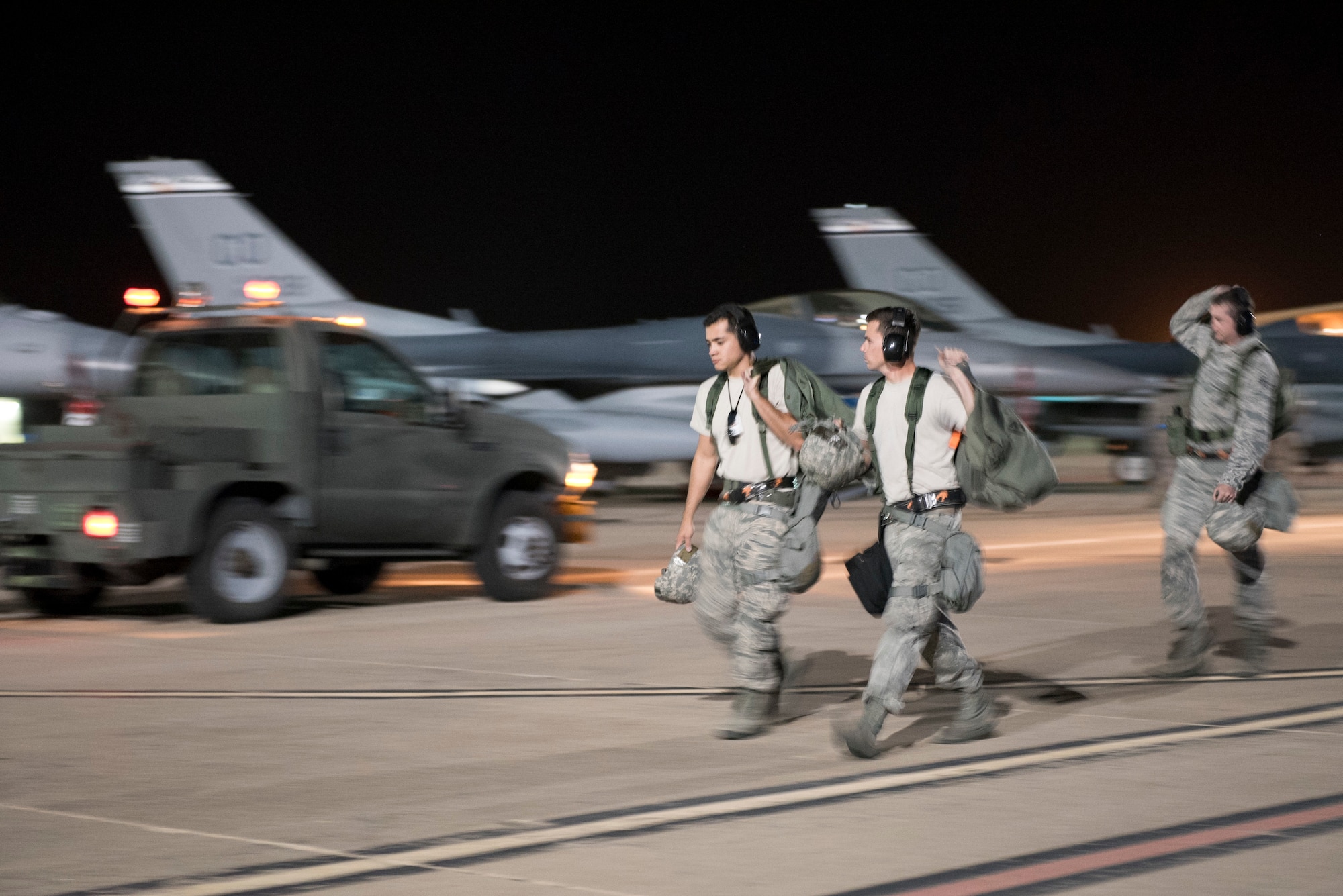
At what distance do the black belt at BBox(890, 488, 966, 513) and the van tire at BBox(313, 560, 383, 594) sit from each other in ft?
23.7

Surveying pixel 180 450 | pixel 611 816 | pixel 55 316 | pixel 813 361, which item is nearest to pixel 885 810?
pixel 611 816

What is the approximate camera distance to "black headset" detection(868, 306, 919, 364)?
5.97m

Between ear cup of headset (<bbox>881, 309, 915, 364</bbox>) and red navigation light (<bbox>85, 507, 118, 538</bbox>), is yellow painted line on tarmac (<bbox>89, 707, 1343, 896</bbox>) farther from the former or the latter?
red navigation light (<bbox>85, 507, 118, 538</bbox>)

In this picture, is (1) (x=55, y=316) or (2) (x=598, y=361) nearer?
(1) (x=55, y=316)

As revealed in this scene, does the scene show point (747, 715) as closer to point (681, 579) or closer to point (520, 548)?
point (681, 579)

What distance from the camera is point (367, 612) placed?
1107 cm

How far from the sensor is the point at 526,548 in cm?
1184

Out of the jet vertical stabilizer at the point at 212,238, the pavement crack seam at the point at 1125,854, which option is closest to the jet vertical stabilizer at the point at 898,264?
the jet vertical stabilizer at the point at 212,238

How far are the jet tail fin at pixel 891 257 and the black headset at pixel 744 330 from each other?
92.6 feet

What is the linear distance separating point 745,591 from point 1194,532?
253cm

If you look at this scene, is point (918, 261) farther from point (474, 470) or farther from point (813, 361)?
point (474, 470)

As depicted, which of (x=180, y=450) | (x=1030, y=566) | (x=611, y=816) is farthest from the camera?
(x=1030, y=566)

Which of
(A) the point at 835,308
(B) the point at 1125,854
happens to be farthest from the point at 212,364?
(A) the point at 835,308

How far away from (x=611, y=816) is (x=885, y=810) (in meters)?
0.84
